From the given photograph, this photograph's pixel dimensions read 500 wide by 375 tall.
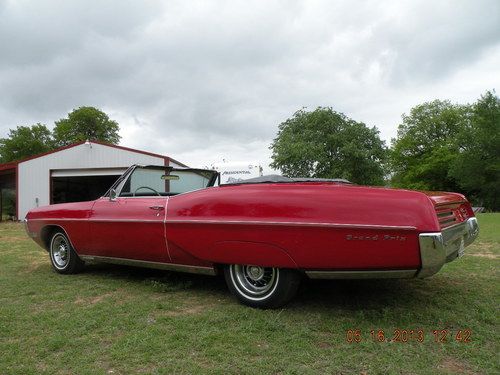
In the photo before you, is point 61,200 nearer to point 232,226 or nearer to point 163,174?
point 163,174

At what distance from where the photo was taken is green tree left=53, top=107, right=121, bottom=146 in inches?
1881

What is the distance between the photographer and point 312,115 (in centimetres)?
4178

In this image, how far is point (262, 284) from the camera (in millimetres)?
→ 3797

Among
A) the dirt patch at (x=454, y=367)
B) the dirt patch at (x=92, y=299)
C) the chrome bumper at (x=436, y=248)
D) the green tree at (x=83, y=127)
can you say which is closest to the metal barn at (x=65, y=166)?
the dirt patch at (x=92, y=299)

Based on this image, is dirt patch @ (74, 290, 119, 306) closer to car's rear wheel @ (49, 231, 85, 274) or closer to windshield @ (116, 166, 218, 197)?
windshield @ (116, 166, 218, 197)

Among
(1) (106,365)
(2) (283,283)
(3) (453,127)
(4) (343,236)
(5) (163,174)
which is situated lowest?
(1) (106,365)

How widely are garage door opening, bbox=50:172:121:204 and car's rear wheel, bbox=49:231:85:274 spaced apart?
18698mm

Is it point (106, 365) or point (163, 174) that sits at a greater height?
point (163, 174)

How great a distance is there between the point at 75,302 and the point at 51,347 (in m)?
1.23

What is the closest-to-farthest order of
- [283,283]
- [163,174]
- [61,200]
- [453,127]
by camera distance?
[283,283], [163,174], [61,200], [453,127]

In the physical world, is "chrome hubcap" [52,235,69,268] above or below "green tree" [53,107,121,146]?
below

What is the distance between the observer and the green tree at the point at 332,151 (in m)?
37.5

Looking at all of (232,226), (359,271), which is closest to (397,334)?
(359,271)
